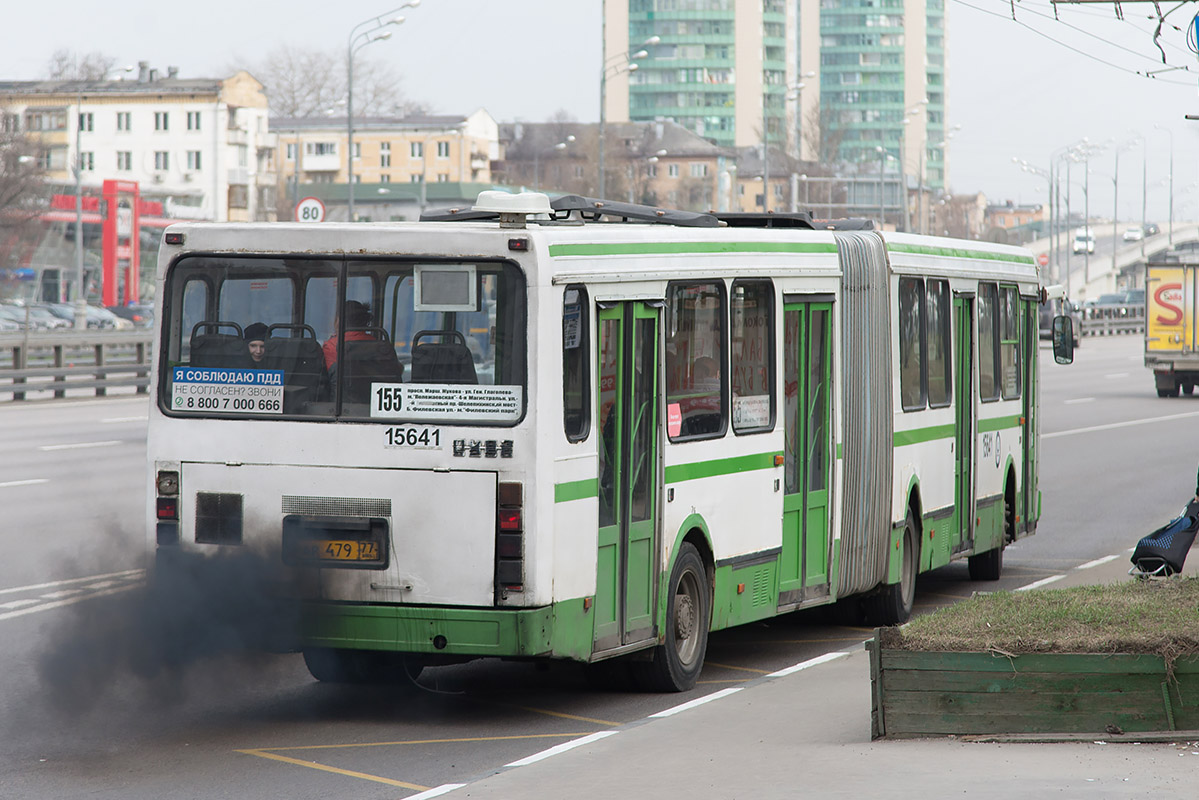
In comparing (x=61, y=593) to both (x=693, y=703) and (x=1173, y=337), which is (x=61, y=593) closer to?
(x=693, y=703)

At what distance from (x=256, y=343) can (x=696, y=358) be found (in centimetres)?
233

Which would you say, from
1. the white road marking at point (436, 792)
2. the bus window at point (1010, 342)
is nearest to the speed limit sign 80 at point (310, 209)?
the bus window at point (1010, 342)

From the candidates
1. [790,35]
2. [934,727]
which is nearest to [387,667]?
[934,727]

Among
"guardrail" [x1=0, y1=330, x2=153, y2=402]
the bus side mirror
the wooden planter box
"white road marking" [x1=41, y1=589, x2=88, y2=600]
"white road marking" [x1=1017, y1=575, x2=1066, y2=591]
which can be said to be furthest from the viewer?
"guardrail" [x1=0, y1=330, x2=153, y2=402]

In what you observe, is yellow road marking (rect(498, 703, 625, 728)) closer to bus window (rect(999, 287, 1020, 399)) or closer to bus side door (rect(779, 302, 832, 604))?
bus side door (rect(779, 302, 832, 604))

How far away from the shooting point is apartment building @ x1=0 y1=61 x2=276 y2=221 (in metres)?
118

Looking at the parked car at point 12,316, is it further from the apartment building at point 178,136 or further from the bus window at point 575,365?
the bus window at point 575,365

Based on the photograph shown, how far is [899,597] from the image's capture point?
39.2 feet

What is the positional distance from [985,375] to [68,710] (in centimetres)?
831

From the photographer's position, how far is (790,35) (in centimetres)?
19675

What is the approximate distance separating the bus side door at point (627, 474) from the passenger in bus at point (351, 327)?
111 centimetres

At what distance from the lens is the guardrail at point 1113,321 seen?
88.4 m

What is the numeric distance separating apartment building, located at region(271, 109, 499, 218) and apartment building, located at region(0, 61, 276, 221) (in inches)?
289

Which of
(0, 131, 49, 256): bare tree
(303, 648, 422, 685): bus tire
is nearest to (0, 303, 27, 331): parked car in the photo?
(0, 131, 49, 256): bare tree
